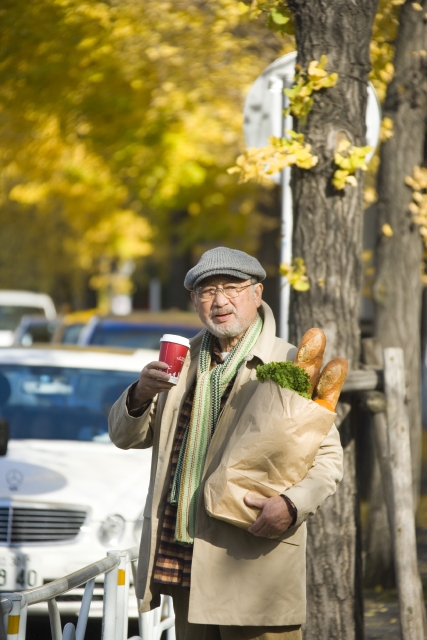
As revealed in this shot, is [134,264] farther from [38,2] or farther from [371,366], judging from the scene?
[371,366]

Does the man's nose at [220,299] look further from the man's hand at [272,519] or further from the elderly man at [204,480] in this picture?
the man's hand at [272,519]

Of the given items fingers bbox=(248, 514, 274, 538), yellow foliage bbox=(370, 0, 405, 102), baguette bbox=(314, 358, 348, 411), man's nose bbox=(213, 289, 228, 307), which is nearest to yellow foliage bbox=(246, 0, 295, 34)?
yellow foliage bbox=(370, 0, 405, 102)

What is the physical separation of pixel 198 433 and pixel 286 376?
0.39 metres

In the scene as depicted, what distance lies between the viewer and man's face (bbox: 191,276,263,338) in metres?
3.56

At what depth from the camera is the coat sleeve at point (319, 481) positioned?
10.6 feet

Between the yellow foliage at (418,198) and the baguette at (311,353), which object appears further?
the yellow foliage at (418,198)

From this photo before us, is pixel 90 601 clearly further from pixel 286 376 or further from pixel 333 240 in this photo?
pixel 333 240

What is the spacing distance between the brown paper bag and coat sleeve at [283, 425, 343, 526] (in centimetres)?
5

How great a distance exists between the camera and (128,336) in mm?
9742

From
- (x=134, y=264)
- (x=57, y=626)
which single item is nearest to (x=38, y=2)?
(x=57, y=626)

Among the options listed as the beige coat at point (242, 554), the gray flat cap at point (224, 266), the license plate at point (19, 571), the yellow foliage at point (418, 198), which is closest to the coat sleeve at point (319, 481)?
the beige coat at point (242, 554)

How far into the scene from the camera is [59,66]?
10.7 meters

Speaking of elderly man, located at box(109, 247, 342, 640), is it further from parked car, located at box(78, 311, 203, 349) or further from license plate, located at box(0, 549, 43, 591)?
parked car, located at box(78, 311, 203, 349)

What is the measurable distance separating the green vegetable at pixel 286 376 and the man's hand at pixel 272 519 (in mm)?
357
